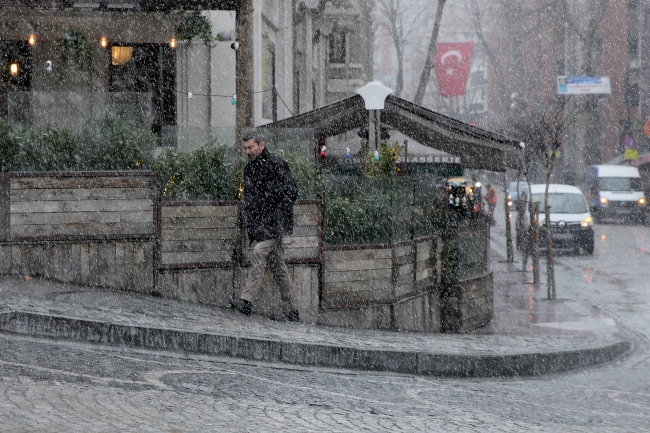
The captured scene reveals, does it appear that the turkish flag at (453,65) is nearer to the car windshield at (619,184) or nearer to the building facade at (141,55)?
the car windshield at (619,184)

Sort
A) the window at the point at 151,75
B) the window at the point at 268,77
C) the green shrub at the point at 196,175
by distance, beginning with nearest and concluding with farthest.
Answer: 1. the green shrub at the point at 196,175
2. the window at the point at 151,75
3. the window at the point at 268,77

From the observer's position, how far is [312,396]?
22.8ft

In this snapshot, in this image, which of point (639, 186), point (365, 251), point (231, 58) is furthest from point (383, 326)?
point (639, 186)

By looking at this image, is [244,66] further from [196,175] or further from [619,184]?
[619,184]

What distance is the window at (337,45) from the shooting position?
161ft

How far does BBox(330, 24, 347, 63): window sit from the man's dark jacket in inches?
1559

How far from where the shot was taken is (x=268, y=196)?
993 cm

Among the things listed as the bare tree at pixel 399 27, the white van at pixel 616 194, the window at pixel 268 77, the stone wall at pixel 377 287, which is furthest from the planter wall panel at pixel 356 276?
the bare tree at pixel 399 27

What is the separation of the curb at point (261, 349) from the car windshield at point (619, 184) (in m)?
33.5

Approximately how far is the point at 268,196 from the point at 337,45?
40.0 m

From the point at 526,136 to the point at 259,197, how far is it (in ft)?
93.5

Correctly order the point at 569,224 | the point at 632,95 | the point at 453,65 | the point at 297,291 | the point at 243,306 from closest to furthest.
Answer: the point at 243,306, the point at 297,291, the point at 569,224, the point at 453,65, the point at 632,95

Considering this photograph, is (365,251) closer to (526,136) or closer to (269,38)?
(269,38)

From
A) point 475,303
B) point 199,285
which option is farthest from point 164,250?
point 475,303
